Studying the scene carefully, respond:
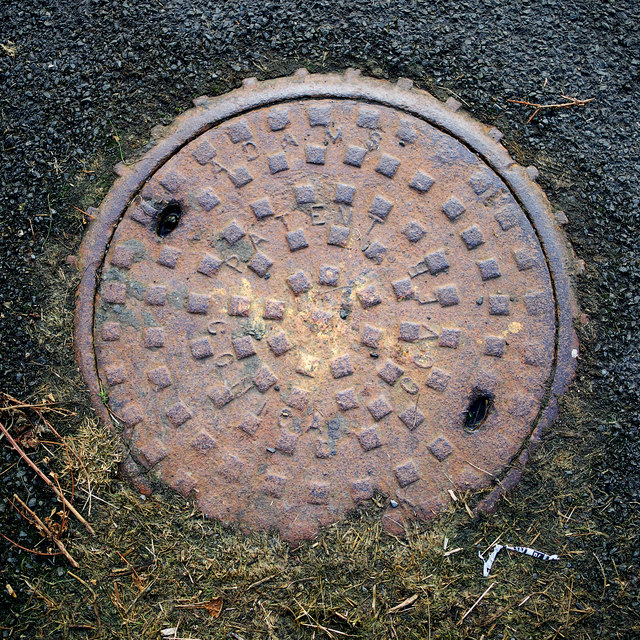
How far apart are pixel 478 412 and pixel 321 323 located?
0.74m

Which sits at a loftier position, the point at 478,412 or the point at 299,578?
the point at 478,412

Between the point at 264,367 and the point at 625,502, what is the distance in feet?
5.17

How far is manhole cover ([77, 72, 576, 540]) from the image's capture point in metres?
1.97

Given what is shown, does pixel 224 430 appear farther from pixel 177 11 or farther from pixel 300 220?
pixel 177 11

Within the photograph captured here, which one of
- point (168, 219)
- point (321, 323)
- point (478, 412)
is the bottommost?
point (478, 412)

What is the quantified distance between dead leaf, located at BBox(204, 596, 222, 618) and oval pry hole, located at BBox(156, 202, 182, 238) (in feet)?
4.87

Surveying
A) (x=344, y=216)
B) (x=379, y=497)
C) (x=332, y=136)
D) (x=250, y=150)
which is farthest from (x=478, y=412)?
(x=250, y=150)

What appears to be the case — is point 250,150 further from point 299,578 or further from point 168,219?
point 299,578

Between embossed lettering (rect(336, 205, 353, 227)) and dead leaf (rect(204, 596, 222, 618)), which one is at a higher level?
embossed lettering (rect(336, 205, 353, 227))

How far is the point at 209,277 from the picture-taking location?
2.01 meters

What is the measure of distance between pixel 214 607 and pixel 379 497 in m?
0.78

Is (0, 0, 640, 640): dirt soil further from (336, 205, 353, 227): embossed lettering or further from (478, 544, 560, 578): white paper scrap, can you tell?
(336, 205, 353, 227): embossed lettering

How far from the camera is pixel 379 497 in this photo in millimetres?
1984

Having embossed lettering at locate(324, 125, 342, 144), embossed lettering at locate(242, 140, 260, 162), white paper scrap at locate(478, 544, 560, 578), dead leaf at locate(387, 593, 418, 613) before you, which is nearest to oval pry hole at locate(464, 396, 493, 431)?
white paper scrap at locate(478, 544, 560, 578)
